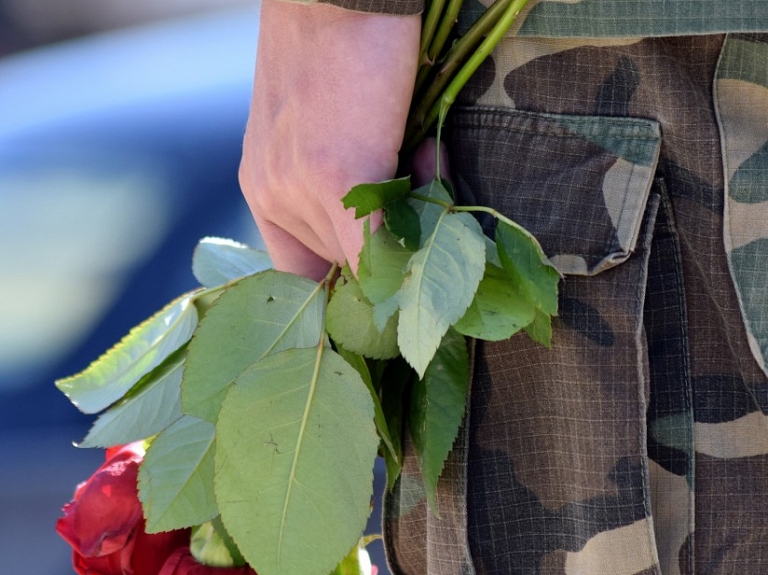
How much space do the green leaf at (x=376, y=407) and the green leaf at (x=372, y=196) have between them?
0.15 m

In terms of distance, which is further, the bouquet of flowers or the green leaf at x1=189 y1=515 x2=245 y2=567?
the green leaf at x1=189 y1=515 x2=245 y2=567

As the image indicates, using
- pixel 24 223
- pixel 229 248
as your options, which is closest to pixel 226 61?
pixel 24 223

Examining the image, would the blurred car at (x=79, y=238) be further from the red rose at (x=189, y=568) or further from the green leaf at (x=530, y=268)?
the green leaf at (x=530, y=268)

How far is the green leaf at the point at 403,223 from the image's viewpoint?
32.0 inches

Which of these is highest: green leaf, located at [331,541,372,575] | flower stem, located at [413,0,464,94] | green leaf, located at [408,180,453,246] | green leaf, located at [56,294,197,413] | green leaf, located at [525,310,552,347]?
flower stem, located at [413,0,464,94]

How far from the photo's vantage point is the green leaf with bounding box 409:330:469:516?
0.86 m

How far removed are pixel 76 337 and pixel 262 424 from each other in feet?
3.45

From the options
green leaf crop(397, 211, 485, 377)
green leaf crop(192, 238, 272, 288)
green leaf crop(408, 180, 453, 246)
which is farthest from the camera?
green leaf crop(192, 238, 272, 288)

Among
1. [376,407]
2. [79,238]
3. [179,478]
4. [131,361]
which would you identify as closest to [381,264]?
[376,407]

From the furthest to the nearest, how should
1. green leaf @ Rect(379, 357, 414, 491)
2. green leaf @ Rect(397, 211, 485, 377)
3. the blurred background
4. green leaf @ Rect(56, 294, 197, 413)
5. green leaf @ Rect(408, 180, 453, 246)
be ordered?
the blurred background
green leaf @ Rect(56, 294, 197, 413)
green leaf @ Rect(379, 357, 414, 491)
green leaf @ Rect(408, 180, 453, 246)
green leaf @ Rect(397, 211, 485, 377)

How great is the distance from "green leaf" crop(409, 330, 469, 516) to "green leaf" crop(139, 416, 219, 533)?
20cm

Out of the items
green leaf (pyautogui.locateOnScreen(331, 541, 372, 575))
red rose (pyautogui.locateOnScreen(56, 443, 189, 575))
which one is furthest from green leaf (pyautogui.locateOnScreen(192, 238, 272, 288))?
green leaf (pyautogui.locateOnScreen(331, 541, 372, 575))

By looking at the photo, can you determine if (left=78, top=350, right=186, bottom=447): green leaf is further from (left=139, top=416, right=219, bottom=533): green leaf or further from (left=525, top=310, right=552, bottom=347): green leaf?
(left=525, top=310, right=552, bottom=347): green leaf

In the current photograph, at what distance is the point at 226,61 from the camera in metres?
2.23
